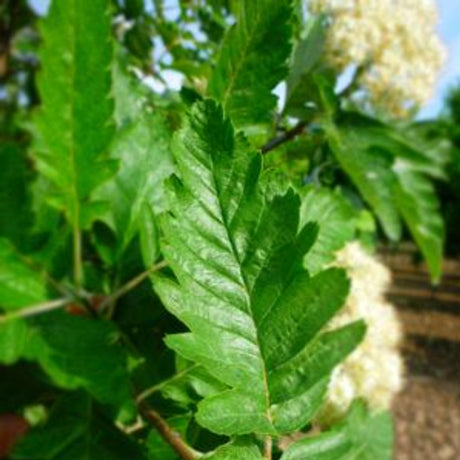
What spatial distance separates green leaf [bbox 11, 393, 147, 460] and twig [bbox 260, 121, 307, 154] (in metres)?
0.25

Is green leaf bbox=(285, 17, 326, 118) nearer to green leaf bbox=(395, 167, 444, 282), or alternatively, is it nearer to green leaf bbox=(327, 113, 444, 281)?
green leaf bbox=(327, 113, 444, 281)

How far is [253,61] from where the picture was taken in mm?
478

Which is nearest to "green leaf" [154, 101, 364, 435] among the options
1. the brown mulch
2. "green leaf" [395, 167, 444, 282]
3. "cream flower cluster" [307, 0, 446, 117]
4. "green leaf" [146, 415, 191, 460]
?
"green leaf" [146, 415, 191, 460]

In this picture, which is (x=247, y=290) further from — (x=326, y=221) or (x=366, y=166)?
(x=366, y=166)

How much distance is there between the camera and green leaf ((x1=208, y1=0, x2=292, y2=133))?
0.46m

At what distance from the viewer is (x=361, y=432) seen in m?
0.68

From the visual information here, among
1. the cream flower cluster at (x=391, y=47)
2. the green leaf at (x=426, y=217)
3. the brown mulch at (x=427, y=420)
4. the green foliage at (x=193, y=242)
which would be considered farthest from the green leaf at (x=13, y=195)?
the brown mulch at (x=427, y=420)

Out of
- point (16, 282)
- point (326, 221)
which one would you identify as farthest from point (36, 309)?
point (326, 221)

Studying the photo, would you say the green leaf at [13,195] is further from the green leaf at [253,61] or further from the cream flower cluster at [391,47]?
the cream flower cluster at [391,47]

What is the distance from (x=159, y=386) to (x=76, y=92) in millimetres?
219

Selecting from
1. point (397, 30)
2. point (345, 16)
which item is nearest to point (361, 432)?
point (345, 16)

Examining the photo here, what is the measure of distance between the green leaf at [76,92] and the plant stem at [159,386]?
169 mm

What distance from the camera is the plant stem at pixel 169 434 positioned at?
392mm

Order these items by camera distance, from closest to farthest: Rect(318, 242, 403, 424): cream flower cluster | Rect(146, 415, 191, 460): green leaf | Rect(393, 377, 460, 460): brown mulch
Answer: Rect(146, 415, 191, 460): green leaf → Rect(318, 242, 403, 424): cream flower cluster → Rect(393, 377, 460, 460): brown mulch
